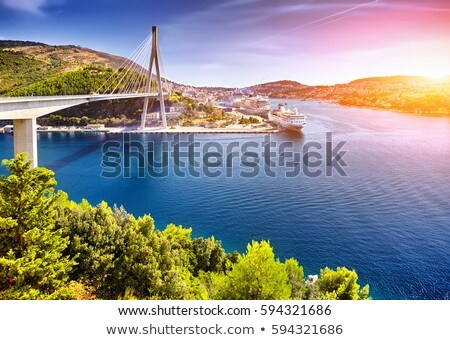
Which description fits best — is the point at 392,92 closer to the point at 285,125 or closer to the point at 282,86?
the point at 282,86

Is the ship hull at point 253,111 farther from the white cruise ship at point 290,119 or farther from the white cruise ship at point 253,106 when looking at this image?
the white cruise ship at point 290,119

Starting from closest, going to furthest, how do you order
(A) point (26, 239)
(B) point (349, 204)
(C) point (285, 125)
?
(A) point (26, 239) < (B) point (349, 204) < (C) point (285, 125)

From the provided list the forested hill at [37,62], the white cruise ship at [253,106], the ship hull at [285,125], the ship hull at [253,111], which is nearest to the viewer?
the forested hill at [37,62]

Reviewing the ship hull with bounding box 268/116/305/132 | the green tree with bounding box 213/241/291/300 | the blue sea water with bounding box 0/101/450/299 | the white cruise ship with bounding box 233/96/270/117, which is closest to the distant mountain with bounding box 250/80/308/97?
the blue sea water with bounding box 0/101/450/299

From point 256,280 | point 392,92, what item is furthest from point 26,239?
point 392,92

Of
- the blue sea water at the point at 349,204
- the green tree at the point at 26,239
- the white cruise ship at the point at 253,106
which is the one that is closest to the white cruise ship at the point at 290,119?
the white cruise ship at the point at 253,106

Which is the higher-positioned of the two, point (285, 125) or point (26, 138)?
point (285, 125)
